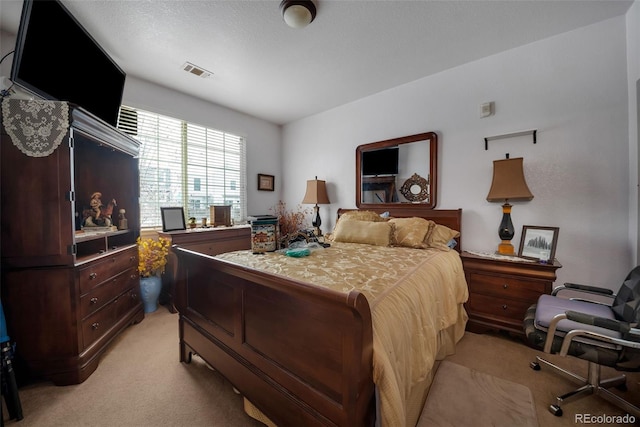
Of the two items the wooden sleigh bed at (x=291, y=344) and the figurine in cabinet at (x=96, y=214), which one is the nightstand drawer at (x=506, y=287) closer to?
the wooden sleigh bed at (x=291, y=344)

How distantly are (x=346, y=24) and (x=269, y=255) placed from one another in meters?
2.10

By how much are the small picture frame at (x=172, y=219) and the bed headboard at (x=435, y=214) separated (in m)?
2.66

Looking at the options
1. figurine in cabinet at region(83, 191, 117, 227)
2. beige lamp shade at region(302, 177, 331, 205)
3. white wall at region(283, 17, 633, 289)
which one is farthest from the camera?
beige lamp shade at region(302, 177, 331, 205)

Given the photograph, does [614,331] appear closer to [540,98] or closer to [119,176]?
[540,98]

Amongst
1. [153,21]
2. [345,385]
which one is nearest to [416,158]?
[345,385]

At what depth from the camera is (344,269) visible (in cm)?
159

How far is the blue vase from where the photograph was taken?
8.88 feet

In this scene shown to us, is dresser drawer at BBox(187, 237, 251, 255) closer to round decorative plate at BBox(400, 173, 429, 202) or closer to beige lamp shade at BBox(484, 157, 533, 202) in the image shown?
round decorative plate at BBox(400, 173, 429, 202)


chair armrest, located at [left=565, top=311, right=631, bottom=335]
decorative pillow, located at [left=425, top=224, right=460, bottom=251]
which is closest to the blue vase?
decorative pillow, located at [left=425, top=224, right=460, bottom=251]

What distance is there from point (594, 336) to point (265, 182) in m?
4.17

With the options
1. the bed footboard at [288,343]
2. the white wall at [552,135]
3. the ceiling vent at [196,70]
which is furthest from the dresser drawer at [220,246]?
the white wall at [552,135]

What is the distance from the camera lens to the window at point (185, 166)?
3.00 metres

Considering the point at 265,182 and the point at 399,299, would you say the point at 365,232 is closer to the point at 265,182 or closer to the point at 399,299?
the point at 399,299

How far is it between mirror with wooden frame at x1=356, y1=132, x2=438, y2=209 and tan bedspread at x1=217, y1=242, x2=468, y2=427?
921 mm
